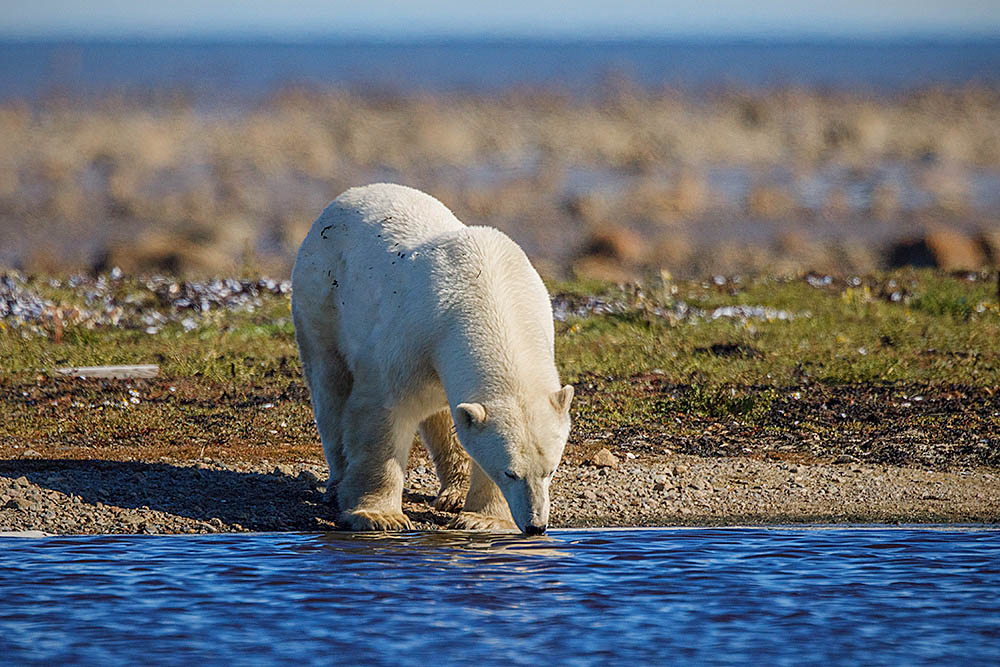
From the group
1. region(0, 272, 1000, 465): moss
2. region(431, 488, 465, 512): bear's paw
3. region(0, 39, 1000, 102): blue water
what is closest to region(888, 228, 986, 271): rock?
region(0, 272, 1000, 465): moss

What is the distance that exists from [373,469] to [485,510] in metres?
0.62

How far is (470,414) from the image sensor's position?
6508mm

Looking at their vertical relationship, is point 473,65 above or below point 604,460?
above

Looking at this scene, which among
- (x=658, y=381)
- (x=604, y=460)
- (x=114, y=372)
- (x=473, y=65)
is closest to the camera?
(x=604, y=460)

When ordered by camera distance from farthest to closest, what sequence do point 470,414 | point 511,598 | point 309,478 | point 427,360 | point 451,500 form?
point 309,478, point 451,500, point 427,360, point 470,414, point 511,598

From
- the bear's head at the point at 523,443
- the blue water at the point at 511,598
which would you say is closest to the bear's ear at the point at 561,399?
the bear's head at the point at 523,443

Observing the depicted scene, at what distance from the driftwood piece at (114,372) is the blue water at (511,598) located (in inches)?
135

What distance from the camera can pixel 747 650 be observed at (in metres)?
5.44

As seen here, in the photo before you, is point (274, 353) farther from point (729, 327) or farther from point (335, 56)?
point (335, 56)

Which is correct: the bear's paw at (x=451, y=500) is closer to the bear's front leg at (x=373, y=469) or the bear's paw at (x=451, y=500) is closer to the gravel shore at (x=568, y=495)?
the gravel shore at (x=568, y=495)

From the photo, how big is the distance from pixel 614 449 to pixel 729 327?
3666 mm

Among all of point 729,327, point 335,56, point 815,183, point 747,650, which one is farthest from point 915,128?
point 335,56

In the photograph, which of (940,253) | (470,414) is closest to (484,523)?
(470,414)

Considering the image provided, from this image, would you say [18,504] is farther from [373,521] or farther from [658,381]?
[658,381]
